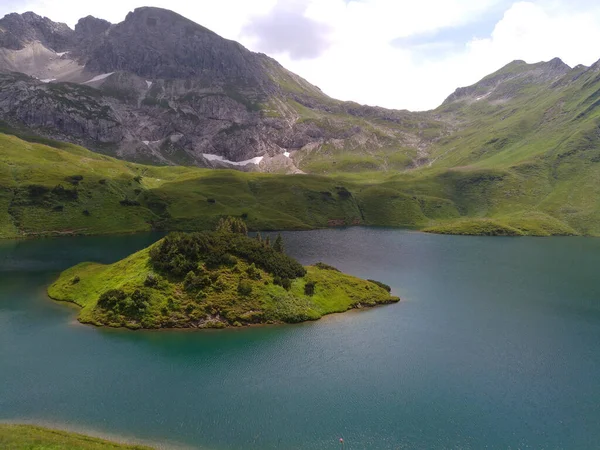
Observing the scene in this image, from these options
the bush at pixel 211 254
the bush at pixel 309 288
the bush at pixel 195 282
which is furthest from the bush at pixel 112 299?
the bush at pixel 309 288

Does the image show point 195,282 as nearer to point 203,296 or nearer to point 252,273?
point 203,296

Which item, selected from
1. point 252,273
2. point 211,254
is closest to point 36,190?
point 211,254

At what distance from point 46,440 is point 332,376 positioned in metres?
33.4

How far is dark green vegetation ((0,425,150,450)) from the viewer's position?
114 ft

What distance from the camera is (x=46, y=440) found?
36.1 meters

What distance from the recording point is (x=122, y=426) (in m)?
41.5

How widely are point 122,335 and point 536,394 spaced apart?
204 feet

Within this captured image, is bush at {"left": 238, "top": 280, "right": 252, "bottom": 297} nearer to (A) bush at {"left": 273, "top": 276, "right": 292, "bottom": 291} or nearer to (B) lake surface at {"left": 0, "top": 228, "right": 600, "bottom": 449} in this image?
(A) bush at {"left": 273, "top": 276, "right": 292, "bottom": 291}

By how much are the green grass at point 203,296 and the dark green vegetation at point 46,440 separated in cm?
2921

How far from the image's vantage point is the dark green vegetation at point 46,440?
34.7m

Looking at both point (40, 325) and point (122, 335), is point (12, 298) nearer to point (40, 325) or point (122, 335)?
point (40, 325)

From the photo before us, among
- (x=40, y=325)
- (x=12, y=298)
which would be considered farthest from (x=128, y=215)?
(x=40, y=325)

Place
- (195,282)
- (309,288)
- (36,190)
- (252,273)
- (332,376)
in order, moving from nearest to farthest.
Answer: (332,376), (195,282), (252,273), (309,288), (36,190)

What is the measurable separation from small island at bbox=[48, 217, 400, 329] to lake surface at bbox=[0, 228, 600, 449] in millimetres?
3468
